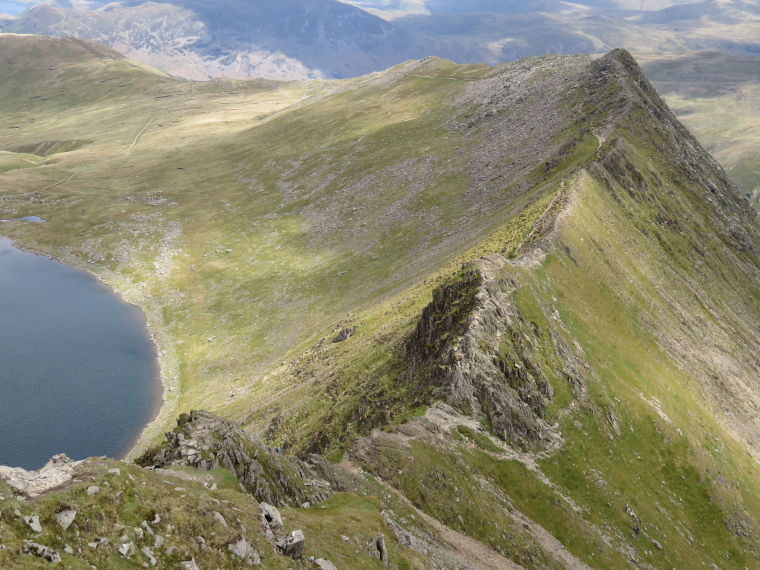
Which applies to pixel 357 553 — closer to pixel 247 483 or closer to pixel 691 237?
pixel 247 483

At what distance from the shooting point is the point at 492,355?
179 feet

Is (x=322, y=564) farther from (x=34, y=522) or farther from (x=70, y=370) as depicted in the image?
(x=70, y=370)

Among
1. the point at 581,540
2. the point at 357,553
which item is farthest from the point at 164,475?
the point at 581,540

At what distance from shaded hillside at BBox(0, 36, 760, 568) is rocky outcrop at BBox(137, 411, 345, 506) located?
0.66 feet

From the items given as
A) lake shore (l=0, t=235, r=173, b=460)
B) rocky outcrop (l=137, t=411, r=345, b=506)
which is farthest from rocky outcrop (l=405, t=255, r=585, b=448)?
lake shore (l=0, t=235, r=173, b=460)

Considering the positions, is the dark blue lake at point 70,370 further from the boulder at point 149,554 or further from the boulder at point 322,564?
the boulder at point 149,554

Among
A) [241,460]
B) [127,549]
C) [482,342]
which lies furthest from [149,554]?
[482,342]

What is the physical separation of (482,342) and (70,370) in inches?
3174

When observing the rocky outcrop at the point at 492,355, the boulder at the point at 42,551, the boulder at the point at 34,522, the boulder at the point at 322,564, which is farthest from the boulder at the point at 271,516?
the rocky outcrop at the point at 492,355

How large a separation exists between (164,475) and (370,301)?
7152 centimetres

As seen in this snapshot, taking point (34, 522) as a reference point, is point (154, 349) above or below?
below

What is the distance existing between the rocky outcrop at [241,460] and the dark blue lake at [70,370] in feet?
140

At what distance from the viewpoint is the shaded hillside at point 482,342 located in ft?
142

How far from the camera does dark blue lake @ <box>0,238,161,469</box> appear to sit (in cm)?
7394
